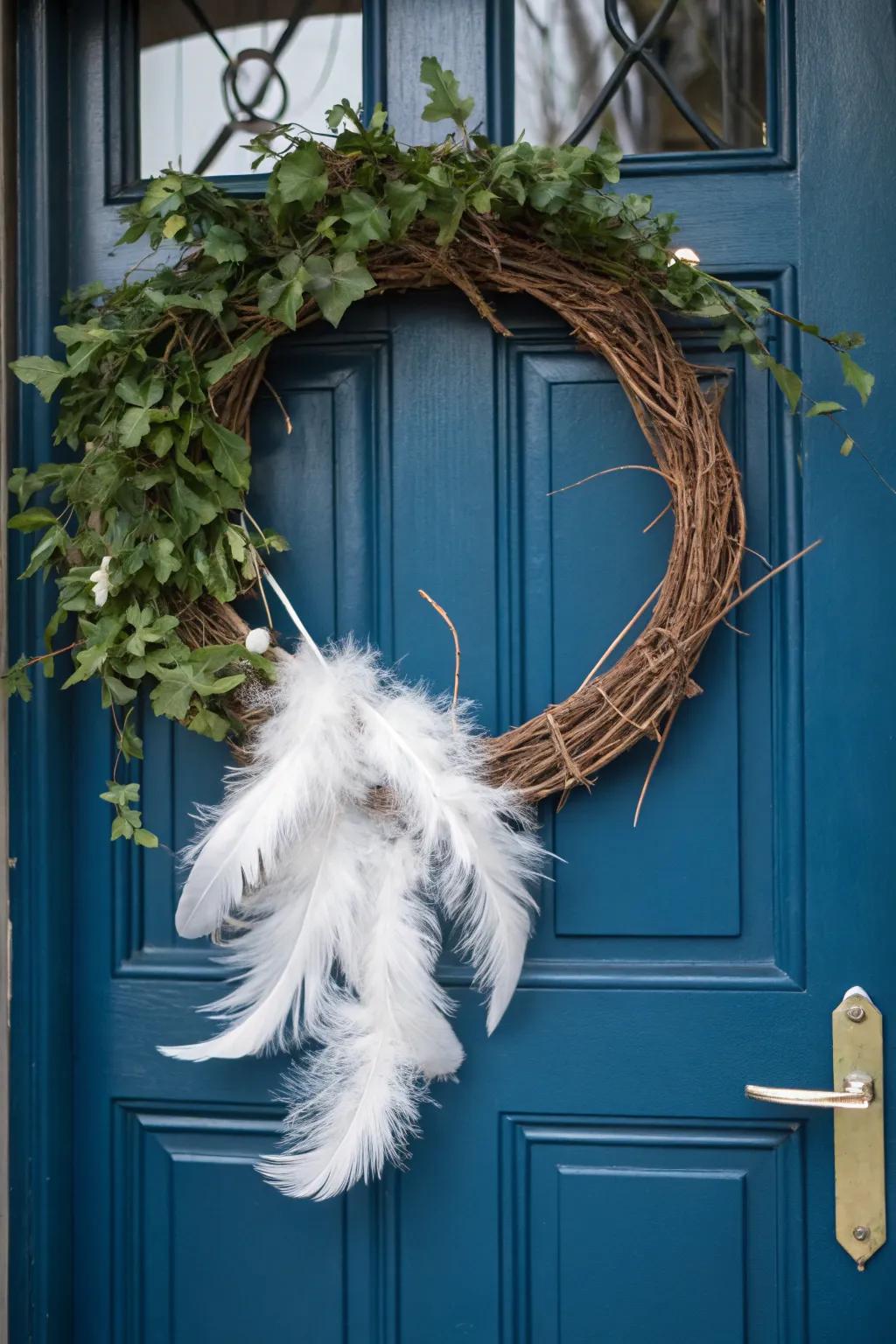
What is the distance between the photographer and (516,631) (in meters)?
1.38

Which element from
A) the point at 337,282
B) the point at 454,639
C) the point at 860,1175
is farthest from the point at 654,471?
the point at 860,1175

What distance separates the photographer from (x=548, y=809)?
1359 mm

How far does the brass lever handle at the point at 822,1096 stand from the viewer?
1.27 m

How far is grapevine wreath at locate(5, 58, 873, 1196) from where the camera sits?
123 centimetres

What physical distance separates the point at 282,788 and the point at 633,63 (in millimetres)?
969

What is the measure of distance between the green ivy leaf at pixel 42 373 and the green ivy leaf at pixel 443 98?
19.2 inches

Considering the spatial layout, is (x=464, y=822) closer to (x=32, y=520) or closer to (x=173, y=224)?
(x=32, y=520)

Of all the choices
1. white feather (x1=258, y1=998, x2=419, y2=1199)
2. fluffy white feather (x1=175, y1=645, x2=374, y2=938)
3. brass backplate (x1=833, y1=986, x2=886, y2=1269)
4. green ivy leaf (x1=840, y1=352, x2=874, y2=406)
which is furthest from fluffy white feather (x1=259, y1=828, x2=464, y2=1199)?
green ivy leaf (x1=840, y1=352, x2=874, y2=406)

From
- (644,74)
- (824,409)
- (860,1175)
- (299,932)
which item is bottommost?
(860,1175)

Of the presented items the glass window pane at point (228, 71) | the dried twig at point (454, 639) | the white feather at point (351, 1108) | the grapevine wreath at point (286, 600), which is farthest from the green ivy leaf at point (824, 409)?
the white feather at point (351, 1108)

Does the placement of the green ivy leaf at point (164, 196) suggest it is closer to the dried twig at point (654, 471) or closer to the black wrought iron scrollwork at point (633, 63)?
the dried twig at point (654, 471)

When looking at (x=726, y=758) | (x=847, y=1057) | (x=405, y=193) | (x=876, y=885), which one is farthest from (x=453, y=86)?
(x=847, y=1057)

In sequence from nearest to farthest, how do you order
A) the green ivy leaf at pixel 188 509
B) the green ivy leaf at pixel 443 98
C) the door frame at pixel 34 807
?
the green ivy leaf at pixel 443 98, the green ivy leaf at pixel 188 509, the door frame at pixel 34 807

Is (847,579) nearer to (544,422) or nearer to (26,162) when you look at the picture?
(544,422)
